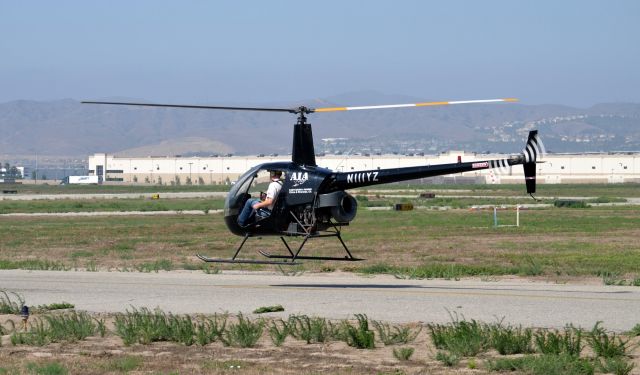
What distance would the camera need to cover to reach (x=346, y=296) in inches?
856

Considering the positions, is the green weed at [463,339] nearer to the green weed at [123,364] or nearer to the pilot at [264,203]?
the green weed at [123,364]

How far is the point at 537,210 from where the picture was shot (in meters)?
70.4

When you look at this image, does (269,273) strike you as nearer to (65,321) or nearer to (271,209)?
(271,209)

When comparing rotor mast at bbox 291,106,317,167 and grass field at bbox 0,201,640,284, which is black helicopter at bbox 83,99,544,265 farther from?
grass field at bbox 0,201,640,284

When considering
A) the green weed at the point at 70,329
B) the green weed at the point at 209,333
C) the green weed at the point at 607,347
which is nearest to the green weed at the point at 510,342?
the green weed at the point at 607,347

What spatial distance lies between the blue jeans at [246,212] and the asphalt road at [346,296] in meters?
1.30

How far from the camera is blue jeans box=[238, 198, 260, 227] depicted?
24.5m

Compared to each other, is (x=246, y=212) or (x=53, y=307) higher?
(x=246, y=212)

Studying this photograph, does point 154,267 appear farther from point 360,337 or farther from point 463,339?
point 463,339

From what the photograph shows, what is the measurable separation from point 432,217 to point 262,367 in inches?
1884

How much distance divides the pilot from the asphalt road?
1.38 m

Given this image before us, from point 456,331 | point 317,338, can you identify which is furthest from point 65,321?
point 456,331

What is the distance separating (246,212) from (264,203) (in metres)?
0.55

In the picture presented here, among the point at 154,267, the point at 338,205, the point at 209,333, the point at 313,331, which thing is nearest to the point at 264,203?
the point at 338,205
